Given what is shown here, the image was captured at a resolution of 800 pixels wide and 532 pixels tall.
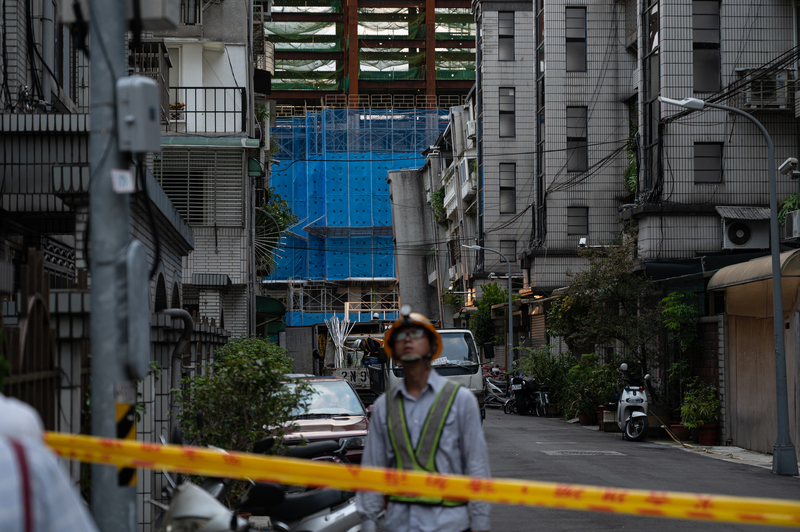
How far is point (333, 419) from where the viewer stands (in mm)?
13078

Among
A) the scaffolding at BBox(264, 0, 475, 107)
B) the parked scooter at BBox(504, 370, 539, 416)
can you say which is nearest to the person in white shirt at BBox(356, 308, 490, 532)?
the parked scooter at BBox(504, 370, 539, 416)

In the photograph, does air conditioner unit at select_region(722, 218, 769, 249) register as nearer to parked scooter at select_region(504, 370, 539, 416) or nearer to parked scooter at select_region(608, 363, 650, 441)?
parked scooter at select_region(608, 363, 650, 441)

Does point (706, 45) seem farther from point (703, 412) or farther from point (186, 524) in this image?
point (186, 524)

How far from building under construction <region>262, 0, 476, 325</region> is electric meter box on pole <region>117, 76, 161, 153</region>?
59.8 meters

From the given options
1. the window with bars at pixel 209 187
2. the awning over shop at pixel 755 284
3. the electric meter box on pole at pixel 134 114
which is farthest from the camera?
the window with bars at pixel 209 187

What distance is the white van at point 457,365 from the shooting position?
21562 millimetres

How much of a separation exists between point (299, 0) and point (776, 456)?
2937 inches

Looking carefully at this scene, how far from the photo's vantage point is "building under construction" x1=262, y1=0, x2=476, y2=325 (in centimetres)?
7025

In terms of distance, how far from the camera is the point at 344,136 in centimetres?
7081

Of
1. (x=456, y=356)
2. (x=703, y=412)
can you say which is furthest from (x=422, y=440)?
(x=456, y=356)

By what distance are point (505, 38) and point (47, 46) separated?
119 feet

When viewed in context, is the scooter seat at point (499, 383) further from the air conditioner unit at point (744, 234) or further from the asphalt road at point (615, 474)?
the asphalt road at point (615, 474)

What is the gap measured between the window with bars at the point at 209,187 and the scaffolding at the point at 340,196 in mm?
44200

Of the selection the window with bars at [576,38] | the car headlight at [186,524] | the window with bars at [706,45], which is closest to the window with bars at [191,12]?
the window with bars at [706,45]
